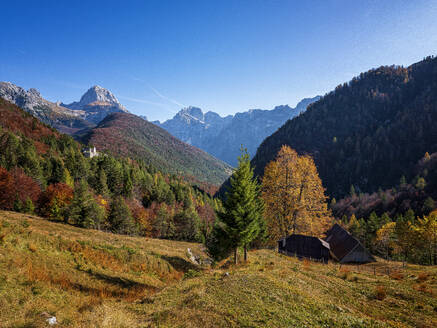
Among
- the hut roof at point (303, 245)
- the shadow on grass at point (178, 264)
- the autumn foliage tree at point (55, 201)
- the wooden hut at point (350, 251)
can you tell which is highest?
the autumn foliage tree at point (55, 201)

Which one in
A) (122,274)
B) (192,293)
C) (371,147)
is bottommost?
(122,274)

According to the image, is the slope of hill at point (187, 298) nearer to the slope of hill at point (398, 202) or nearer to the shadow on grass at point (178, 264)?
the shadow on grass at point (178, 264)

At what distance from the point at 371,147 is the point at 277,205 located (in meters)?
227

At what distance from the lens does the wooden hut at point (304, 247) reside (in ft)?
94.6

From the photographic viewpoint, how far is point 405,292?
12438mm

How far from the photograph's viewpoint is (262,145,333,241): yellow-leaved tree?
24.5m

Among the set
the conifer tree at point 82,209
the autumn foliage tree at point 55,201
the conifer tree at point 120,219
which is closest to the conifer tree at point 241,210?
the conifer tree at point 82,209

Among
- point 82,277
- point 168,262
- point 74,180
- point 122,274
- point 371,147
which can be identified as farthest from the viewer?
point 371,147

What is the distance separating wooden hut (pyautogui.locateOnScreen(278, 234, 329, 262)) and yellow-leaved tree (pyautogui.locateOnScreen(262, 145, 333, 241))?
3.17 meters

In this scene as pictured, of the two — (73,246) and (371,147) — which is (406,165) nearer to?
(371,147)

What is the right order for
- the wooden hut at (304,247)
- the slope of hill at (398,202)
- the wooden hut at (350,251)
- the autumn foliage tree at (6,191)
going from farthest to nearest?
the slope of hill at (398,202), the autumn foliage tree at (6,191), the wooden hut at (350,251), the wooden hut at (304,247)

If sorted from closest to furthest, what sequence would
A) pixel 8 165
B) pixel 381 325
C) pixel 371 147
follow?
pixel 381 325 < pixel 8 165 < pixel 371 147

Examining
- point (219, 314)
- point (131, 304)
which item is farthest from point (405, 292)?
point (131, 304)

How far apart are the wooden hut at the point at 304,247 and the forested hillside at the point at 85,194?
4695 centimetres
